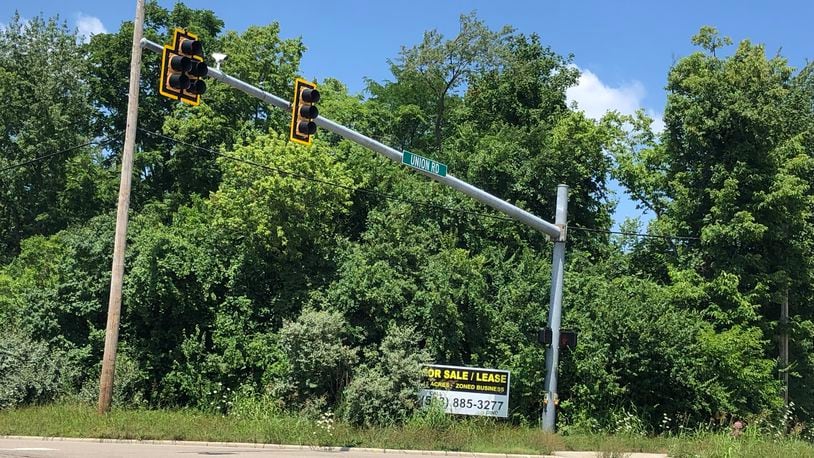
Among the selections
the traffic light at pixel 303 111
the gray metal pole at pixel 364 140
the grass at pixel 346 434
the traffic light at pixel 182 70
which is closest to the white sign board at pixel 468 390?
the grass at pixel 346 434

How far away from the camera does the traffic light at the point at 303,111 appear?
1291cm

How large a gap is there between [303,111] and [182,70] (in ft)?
7.55

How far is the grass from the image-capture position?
15742 millimetres

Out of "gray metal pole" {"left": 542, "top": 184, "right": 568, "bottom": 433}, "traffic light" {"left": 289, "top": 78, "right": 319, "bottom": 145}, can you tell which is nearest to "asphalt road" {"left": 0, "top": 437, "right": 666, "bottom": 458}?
"gray metal pole" {"left": 542, "top": 184, "right": 568, "bottom": 433}

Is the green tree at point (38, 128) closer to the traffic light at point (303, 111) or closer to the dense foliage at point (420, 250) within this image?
the dense foliage at point (420, 250)

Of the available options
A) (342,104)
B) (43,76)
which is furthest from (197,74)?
(43,76)

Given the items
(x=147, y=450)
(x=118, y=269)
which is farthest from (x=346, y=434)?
(x=118, y=269)

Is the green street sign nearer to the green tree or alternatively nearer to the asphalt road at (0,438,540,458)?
the asphalt road at (0,438,540,458)

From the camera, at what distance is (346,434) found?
657 inches

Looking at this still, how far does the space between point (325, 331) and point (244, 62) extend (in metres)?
20.7

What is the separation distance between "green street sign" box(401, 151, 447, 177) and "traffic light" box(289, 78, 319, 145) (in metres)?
2.73

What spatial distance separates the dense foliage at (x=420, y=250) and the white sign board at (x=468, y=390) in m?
0.57

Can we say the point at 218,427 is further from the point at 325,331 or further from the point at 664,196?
the point at 664,196

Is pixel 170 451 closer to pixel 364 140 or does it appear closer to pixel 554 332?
pixel 364 140
